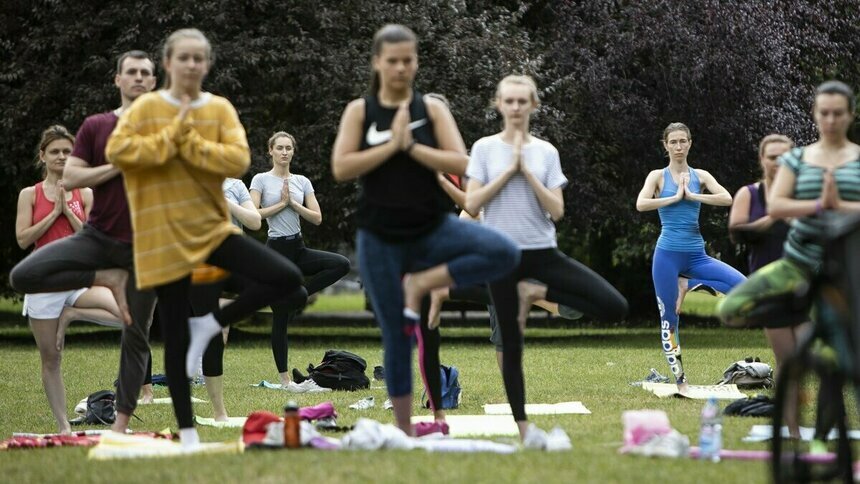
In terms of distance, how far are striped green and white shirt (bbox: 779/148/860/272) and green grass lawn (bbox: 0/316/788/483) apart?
1213 mm

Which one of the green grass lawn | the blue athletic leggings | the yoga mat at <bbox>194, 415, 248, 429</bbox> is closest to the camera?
the green grass lawn

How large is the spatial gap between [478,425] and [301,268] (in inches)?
191

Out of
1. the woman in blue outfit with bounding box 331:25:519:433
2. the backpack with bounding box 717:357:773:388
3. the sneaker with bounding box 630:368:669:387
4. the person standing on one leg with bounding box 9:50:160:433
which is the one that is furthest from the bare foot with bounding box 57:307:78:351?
the backpack with bounding box 717:357:773:388

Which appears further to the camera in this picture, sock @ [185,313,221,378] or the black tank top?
sock @ [185,313,221,378]

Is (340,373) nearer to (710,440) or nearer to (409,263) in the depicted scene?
(409,263)

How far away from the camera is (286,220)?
13.6 meters

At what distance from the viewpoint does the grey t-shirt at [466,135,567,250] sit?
316 inches

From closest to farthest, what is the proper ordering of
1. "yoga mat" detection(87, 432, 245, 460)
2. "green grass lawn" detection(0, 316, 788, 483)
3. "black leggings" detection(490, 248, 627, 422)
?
"green grass lawn" detection(0, 316, 788, 483), "yoga mat" detection(87, 432, 245, 460), "black leggings" detection(490, 248, 627, 422)

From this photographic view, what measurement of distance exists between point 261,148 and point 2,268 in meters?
9.58

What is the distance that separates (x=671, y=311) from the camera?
12492mm

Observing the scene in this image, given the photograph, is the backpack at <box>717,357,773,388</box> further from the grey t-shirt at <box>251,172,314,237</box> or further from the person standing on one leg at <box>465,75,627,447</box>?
the person standing on one leg at <box>465,75,627,447</box>

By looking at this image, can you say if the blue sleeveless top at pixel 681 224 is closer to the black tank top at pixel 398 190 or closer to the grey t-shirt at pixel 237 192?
the grey t-shirt at pixel 237 192

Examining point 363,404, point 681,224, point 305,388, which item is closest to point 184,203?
point 363,404

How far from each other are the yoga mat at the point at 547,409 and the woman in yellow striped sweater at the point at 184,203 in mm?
3364
